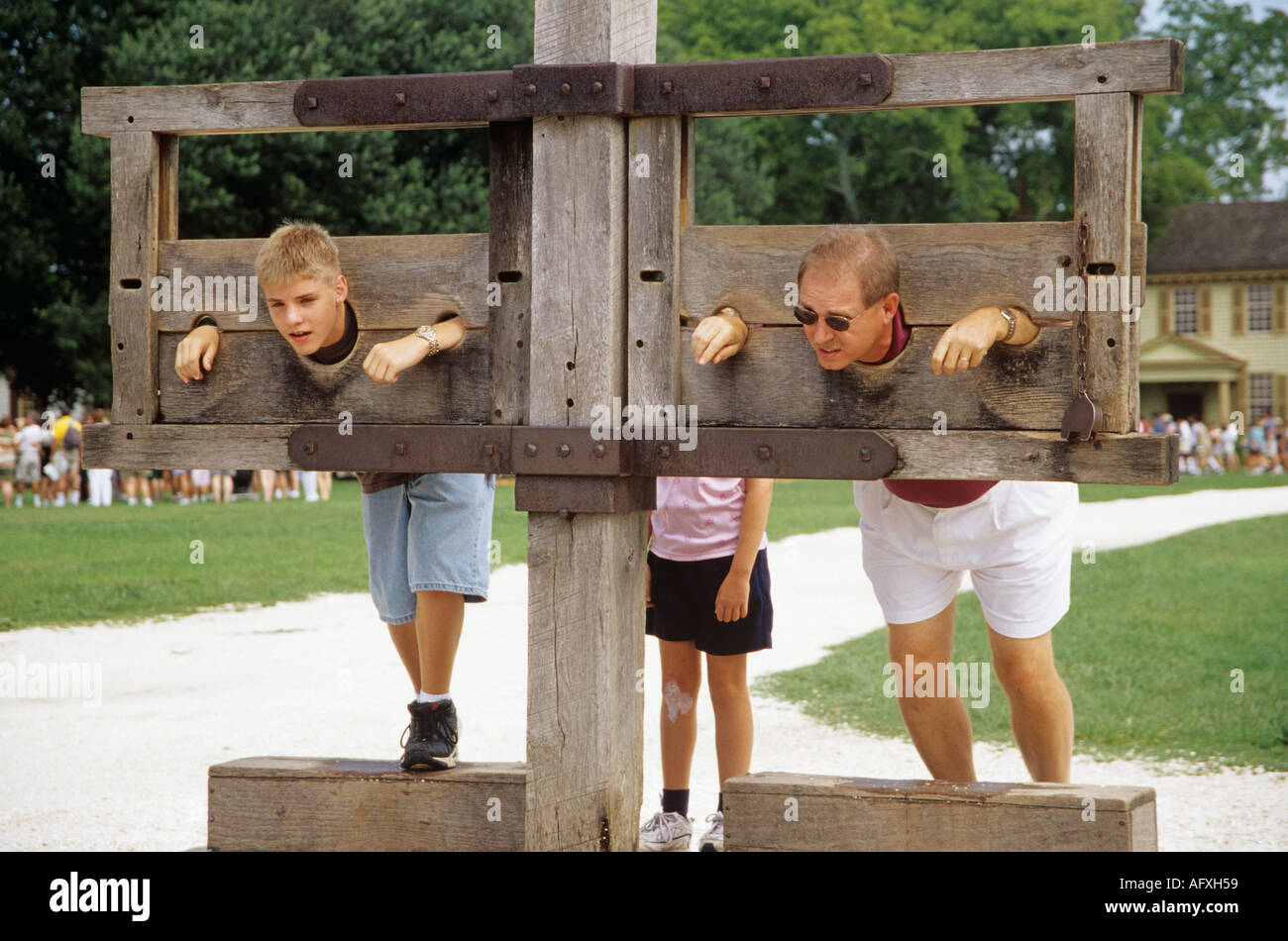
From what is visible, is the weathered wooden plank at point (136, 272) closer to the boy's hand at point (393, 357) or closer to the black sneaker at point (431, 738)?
the boy's hand at point (393, 357)

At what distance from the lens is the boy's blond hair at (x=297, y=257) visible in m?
3.78

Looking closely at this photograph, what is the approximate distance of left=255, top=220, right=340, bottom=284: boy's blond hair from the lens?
12.4 feet

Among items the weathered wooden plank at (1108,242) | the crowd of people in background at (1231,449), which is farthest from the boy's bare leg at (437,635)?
the crowd of people in background at (1231,449)

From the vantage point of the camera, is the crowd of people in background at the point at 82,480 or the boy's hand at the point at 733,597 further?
the crowd of people in background at the point at 82,480

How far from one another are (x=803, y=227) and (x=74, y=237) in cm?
2796

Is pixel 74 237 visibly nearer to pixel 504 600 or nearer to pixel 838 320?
pixel 504 600

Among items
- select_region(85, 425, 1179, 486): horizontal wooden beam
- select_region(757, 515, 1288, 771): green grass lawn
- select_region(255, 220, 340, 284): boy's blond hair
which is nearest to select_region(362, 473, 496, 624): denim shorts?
select_region(85, 425, 1179, 486): horizontal wooden beam

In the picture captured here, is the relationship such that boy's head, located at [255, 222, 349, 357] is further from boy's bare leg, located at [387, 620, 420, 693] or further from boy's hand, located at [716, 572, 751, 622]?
boy's hand, located at [716, 572, 751, 622]

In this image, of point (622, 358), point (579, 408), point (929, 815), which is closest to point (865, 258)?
point (622, 358)

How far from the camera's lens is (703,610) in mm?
5008

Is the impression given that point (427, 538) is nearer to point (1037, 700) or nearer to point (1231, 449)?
point (1037, 700)

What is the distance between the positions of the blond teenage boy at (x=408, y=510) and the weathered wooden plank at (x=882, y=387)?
0.70m

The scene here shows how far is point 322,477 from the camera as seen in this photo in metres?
25.4

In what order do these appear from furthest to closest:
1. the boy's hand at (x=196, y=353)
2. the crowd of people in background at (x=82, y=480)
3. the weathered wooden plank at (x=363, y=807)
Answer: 1. the crowd of people in background at (x=82, y=480)
2. the weathered wooden plank at (x=363, y=807)
3. the boy's hand at (x=196, y=353)
